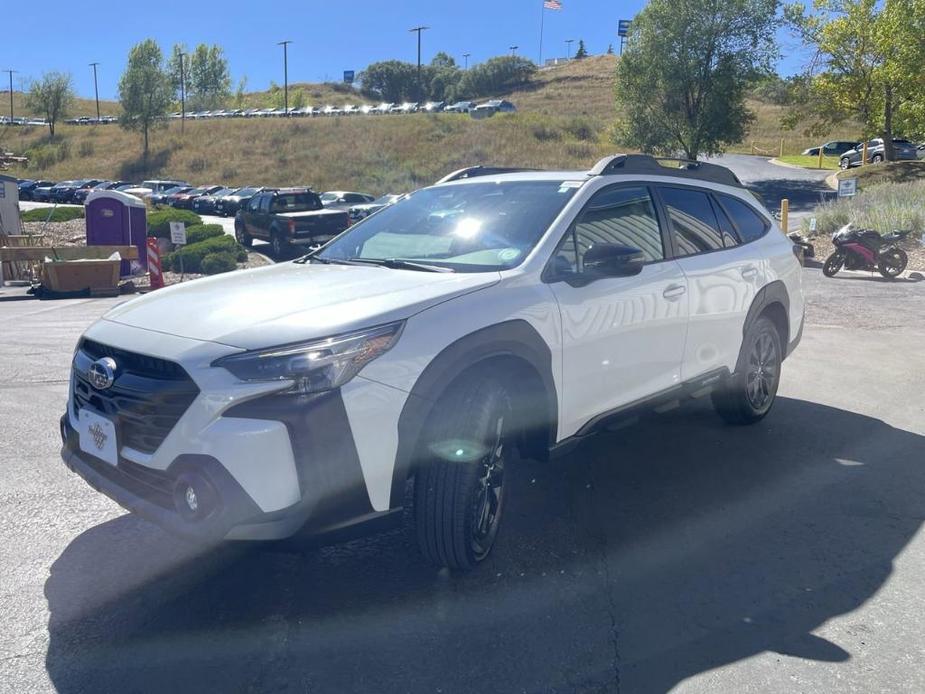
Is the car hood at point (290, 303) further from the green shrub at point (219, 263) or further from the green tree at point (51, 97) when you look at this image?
the green tree at point (51, 97)

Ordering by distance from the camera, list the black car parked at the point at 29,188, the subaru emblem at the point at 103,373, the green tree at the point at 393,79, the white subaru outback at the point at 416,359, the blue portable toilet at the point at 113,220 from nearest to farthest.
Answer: the white subaru outback at the point at 416,359
the subaru emblem at the point at 103,373
the blue portable toilet at the point at 113,220
the black car parked at the point at 29,188
the green tree at the point at 393,79

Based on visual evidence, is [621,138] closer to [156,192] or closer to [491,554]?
[156,192]

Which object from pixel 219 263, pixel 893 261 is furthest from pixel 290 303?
pixel 219 263

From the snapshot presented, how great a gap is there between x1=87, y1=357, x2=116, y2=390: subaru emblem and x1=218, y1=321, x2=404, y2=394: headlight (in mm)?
577

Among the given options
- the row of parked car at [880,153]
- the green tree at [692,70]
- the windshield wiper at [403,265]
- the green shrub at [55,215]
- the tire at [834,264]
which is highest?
the green tree at [692,70]

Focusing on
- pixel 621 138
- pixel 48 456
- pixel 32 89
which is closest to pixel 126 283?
pixel 48 456

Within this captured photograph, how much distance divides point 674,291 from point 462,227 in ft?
4.18

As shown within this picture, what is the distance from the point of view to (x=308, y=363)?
10.6 feet

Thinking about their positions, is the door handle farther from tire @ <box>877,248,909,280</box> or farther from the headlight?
tire @ <box>877,248,909,280</box>

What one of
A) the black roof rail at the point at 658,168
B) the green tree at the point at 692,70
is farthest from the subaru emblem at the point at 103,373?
the green tree at the point at 692,70

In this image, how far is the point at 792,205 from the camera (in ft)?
116

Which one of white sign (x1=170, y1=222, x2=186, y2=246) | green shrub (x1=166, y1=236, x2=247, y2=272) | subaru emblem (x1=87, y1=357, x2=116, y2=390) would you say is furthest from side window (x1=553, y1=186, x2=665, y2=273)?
green shrub (x1=166, y1=236, x2=247, y2=272)

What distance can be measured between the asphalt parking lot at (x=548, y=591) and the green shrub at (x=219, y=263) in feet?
43.4

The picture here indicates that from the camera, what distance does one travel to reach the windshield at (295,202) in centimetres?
2370
